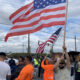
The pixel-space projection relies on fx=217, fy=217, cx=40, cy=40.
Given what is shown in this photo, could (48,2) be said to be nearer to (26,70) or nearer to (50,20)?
(50,20)

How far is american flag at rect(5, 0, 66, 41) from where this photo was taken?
6.59 metres

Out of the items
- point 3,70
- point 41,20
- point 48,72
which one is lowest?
point 48,72

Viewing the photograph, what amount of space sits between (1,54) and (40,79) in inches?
346

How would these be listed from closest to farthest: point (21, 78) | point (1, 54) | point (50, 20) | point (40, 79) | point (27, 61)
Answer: point (21, 78)
point (27, 61)
point (1, 54)
point (50, 20)
point (40, 79)

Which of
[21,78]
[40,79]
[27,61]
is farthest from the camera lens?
[40,79]

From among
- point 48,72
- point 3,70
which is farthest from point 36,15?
point 3,70

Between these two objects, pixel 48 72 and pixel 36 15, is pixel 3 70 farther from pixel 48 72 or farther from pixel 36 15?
pixel 36 15

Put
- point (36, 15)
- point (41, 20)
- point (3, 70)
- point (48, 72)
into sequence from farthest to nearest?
1. point (36, 15)
2. point (41, 20)
3. point (48, 72)
4. point (3, 70)

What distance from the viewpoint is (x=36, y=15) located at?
6805mm

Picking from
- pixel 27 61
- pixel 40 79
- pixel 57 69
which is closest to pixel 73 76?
pixel 57 69

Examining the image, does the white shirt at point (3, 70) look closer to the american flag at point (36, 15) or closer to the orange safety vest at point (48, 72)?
the orange safety vest at point (48, 72)

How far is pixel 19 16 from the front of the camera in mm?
6918

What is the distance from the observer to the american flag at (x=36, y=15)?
6.59m

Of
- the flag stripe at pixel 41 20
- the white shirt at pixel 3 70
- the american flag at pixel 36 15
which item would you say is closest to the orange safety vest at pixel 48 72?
the white shirt at pixel 3 70
